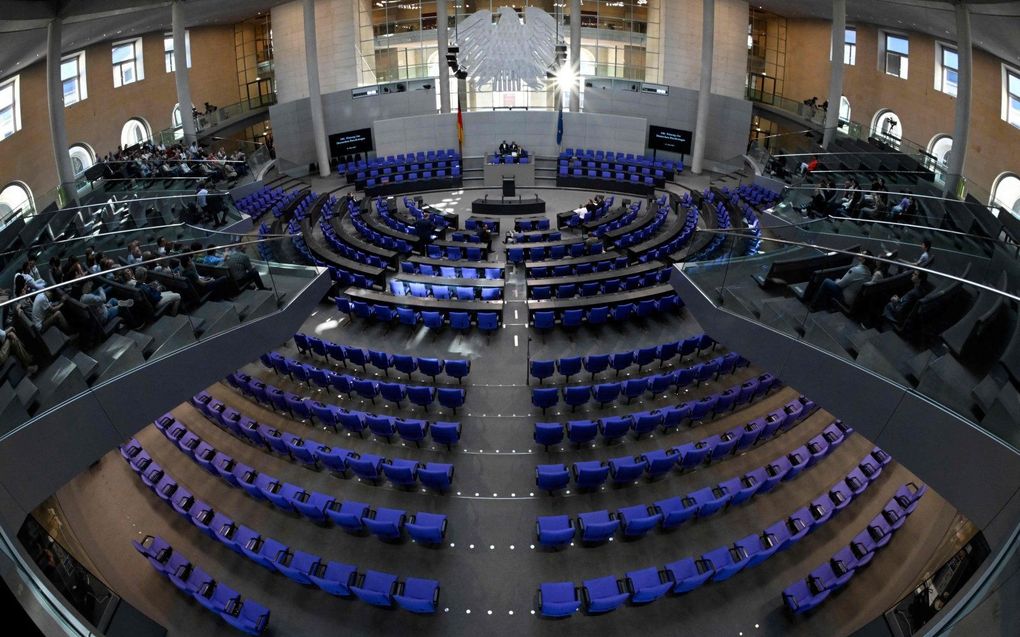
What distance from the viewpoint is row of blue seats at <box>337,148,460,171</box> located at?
2562 cm

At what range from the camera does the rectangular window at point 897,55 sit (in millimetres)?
21913

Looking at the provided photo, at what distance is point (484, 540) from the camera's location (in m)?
8.15

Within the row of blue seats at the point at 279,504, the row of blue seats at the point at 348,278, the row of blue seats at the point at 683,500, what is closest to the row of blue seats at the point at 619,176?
the row of blue seats at the point at 348,278

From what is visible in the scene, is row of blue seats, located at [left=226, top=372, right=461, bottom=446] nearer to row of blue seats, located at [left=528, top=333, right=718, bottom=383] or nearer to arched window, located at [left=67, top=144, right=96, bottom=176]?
row of blue seats, located at [left=528, top=333, right=718, bottom=383]

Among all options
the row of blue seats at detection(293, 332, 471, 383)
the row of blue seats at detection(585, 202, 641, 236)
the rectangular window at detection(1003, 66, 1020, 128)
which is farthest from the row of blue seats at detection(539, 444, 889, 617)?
the rectangular window at detection(1003, 66, 1020, 128)

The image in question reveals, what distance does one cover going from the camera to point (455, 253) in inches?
674

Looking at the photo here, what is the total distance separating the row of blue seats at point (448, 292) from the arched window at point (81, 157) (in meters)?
17.9

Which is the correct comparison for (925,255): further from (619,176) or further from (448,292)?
(619,176)

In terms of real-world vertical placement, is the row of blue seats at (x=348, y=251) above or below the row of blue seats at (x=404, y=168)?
below

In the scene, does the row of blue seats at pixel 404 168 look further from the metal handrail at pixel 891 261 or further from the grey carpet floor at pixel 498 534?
the metal handrail at pixel 891 261

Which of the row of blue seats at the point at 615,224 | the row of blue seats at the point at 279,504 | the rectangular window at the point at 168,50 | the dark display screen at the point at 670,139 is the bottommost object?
the row of blue seats at the point at 279,504

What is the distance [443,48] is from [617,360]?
20.1 m

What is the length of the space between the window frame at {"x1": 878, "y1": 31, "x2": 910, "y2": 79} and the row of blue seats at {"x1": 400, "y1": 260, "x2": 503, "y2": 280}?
18.5m

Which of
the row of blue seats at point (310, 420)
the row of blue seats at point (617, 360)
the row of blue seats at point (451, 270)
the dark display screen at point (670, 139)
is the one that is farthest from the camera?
the dark display screen at point (670, 139)
